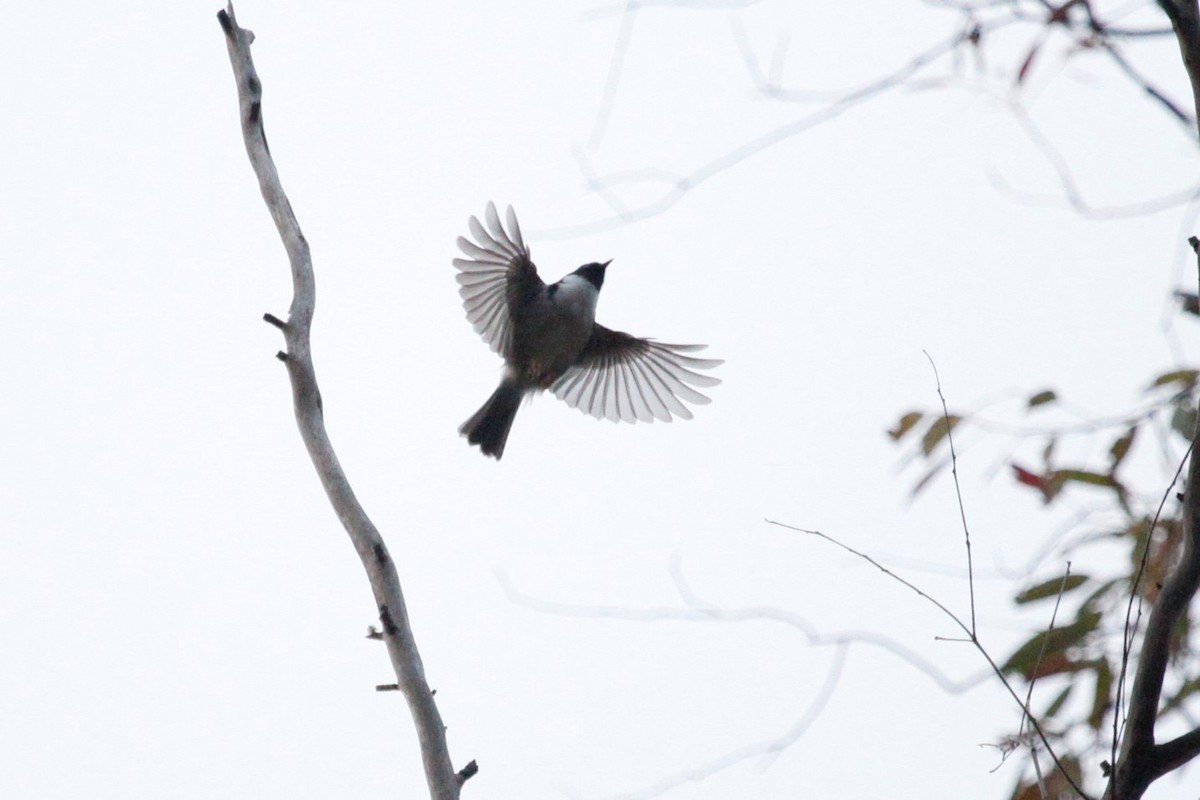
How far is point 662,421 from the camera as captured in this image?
476cm

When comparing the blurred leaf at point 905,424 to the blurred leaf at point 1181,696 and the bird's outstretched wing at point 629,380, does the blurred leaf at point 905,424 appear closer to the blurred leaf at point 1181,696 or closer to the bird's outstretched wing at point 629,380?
the blurred leaf at point 1181,696

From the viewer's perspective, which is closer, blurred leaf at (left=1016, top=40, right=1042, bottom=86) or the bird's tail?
blurred leaf at (left=1016, top=40, right=1042, bottom=86)

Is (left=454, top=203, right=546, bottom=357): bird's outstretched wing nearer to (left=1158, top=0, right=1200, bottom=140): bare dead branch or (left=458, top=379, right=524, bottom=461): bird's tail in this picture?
(left=458, top=379, right=524, bottom=461): bird's tail

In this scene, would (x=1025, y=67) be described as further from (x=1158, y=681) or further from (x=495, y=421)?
(x=495, y=421)

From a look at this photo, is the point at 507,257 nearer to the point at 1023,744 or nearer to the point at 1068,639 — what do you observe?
the point at 1068,639

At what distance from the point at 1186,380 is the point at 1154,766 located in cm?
122

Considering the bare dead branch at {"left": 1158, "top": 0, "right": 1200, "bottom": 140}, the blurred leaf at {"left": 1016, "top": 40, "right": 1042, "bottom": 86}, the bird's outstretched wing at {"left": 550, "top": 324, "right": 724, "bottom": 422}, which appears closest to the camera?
the bare dead branch at {"left": 1158, "top": 0, "right": 1200, "bottom": 140}

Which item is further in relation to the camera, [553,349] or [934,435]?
[553,349]

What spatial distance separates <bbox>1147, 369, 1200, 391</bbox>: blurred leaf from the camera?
2.51 meters

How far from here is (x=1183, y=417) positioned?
2451mm

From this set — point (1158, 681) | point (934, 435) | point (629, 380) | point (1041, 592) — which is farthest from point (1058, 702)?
point (629, 380)

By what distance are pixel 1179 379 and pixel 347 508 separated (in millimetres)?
1623

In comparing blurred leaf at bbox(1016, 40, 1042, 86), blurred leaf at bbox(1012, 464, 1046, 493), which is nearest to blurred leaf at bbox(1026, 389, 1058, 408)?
blurred leaf at bbox(1012, 464, 1046, 493)

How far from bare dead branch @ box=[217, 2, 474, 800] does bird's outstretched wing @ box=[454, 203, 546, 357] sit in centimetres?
184
